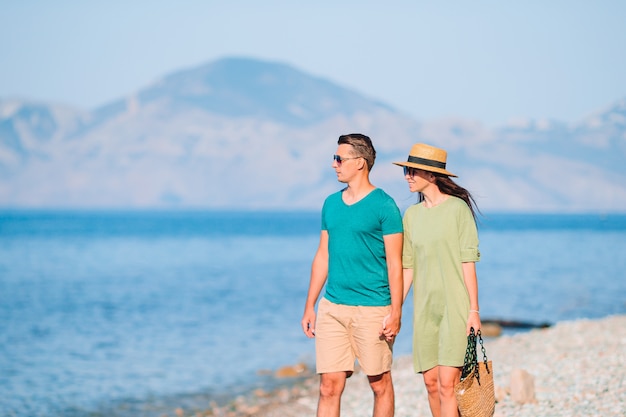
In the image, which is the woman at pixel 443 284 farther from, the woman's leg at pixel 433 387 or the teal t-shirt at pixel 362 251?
the teal t-shirt at pixel 362 251

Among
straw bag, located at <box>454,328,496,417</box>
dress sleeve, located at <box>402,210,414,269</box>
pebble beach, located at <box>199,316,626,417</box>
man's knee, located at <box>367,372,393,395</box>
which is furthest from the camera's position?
pebble beach, located at <box>199,316,626,417</box>

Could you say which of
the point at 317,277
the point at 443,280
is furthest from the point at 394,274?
the point at 317,277

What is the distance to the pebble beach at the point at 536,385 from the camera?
8.71 m

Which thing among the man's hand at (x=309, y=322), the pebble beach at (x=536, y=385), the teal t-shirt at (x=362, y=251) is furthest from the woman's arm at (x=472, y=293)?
the pebble beach at (x=536, y=385)

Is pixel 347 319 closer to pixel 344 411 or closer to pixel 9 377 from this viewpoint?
pixel 344 411

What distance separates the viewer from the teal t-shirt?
245 inches

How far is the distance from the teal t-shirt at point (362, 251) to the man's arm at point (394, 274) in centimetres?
7

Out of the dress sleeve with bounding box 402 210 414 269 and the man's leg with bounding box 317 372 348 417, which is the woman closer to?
the dress sleeve with bounding box 402 210 414 269

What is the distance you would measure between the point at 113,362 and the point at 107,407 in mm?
4916

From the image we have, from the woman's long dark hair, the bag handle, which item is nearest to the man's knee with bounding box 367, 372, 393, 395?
the bag handle

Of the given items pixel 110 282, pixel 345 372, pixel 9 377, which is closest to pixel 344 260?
pixel 345 372

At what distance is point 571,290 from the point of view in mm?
36719

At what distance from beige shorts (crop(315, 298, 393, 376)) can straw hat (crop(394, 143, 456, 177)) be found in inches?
39.7

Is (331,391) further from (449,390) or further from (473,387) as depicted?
(473,387)
